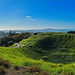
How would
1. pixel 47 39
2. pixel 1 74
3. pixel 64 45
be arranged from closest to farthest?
pixel 1 74 → pixel 64 45 → pixel 47 39

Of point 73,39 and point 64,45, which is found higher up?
point 73,39

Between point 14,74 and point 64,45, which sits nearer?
point 14,74

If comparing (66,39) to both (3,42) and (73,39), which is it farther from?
(3,42)

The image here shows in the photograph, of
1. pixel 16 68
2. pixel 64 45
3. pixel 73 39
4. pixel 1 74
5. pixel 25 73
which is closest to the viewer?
pixel 1 74

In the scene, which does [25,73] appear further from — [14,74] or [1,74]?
[1,74]

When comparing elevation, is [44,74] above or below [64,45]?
above

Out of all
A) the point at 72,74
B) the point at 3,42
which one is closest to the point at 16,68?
the point at 72,74

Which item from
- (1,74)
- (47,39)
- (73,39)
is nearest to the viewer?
(1,74)

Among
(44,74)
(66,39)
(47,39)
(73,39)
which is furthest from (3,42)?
(44,74)

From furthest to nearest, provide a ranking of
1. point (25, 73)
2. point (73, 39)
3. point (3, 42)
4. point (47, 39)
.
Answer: point (3, 42) < point (47, 39) < point (73, 39) < point (25, 73)

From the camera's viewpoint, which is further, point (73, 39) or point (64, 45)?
point (73, 39)
